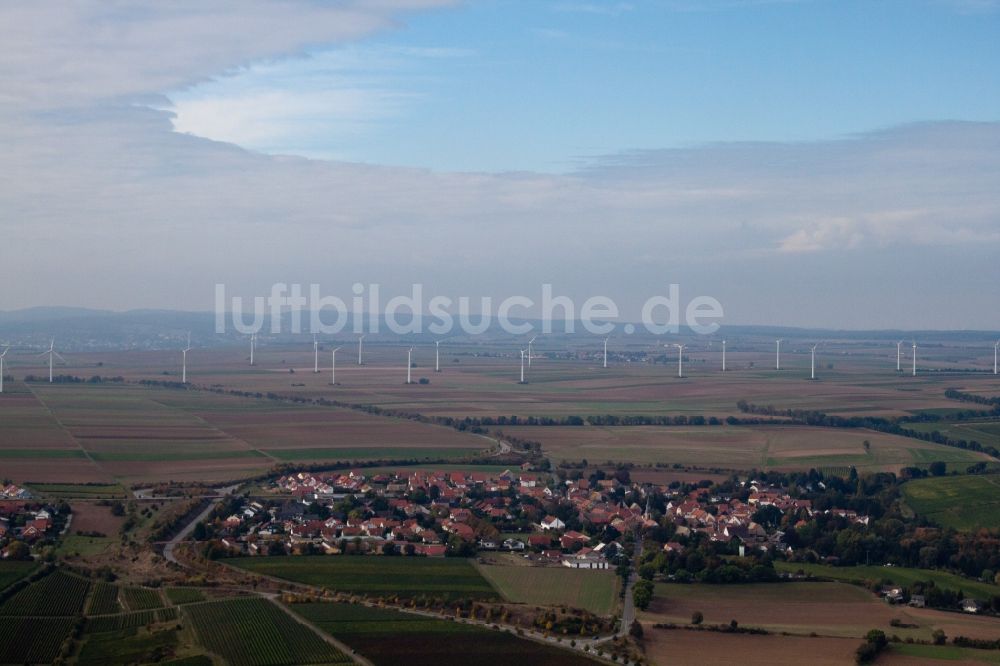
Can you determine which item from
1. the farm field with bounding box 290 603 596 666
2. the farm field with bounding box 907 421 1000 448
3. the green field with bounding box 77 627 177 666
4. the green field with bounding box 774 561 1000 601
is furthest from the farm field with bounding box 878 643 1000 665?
the farm field with bounding box 907 421 1000 448

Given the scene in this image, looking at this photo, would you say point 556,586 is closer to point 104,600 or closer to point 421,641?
point 421,641

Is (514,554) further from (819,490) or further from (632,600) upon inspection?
(819,490)

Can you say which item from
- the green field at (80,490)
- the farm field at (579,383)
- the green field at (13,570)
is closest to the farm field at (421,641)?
the green field at (13,570)

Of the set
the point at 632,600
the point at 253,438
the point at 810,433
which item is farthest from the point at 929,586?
the point at 253,438

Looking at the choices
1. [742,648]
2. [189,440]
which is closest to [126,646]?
[742,648]

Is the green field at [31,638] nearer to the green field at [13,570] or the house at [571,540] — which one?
the green field at [13,570]

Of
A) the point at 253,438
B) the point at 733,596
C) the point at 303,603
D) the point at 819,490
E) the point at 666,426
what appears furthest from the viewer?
the point at 666,426

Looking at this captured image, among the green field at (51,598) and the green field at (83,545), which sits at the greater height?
the green field at (51,598)
